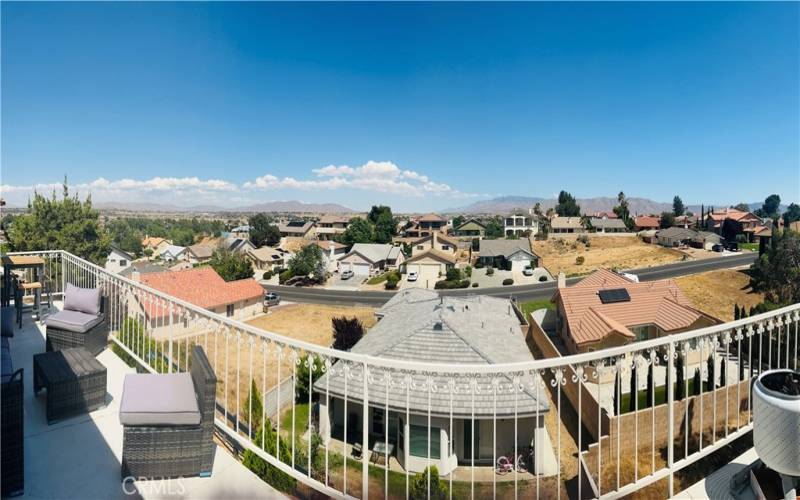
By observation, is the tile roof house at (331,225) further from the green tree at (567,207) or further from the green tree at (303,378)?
the green tree at (303,378)

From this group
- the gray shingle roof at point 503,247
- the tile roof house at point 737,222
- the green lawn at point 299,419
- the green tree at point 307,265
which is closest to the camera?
the green lawn at point 299,419

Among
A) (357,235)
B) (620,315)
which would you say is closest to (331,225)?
(357,235)

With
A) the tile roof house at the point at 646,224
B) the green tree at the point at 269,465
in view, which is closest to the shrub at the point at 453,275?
the green tree at the point at 269,465

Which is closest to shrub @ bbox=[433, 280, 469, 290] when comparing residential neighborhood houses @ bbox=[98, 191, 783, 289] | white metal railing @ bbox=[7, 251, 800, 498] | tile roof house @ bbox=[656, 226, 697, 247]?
residential neighborhood houses @ bbox=[98, 191, 783, 289]

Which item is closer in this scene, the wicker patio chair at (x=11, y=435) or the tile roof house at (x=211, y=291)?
the wicker patio chair at (x=11, y=435)

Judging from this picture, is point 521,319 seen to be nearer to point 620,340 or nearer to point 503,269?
point 620,340

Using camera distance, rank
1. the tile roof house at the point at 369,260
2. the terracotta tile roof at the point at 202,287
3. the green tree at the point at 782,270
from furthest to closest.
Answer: the tile roof house at the point at 369,260 → the green tree at the point at 782,270 → the terracotta tile roof at the point at 202,287
